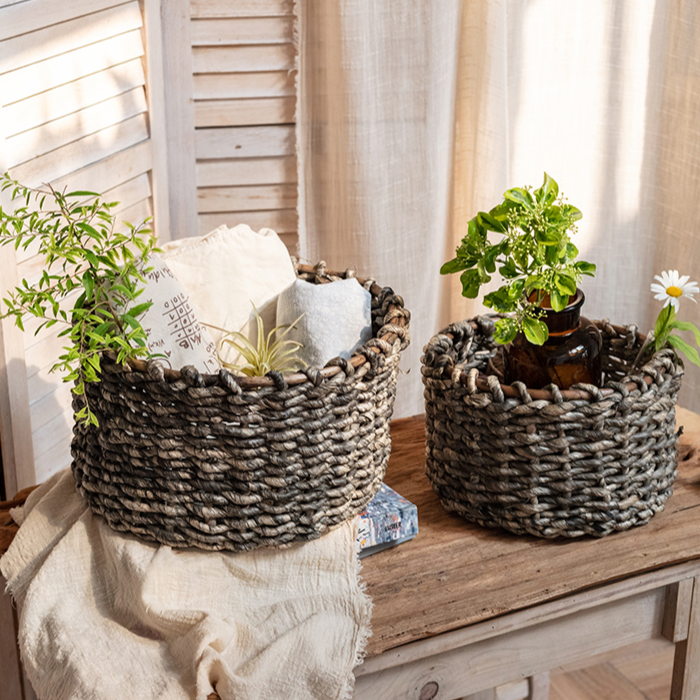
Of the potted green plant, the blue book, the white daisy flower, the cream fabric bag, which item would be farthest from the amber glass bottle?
the cream fabric bag

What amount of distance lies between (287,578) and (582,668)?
4.01ft

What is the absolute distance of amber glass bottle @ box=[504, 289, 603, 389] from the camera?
97 cm

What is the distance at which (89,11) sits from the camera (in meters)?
1.39

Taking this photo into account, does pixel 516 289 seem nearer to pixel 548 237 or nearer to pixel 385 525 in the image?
pixel 548 237

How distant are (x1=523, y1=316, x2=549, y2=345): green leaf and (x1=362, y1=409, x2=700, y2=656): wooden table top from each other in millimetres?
240

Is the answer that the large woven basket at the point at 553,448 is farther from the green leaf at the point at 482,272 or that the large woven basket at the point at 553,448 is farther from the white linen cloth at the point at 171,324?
the white linen cloth at the point at 171,324

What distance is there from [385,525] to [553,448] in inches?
8.1

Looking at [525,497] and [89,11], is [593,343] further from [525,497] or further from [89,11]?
[89,11]

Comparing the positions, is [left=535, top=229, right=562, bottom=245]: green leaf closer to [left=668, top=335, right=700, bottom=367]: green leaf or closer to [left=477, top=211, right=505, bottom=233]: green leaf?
[left=477, top=211, right=505, bottom=233]: green leaf

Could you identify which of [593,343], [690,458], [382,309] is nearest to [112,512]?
[382,309]

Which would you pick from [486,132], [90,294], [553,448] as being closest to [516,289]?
[553,448]

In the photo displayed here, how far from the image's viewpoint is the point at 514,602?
89cm

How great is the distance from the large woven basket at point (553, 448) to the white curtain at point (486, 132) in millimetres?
749

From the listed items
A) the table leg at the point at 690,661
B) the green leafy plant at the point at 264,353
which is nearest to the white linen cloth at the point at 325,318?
the green leafy plant at the point at 264,353
